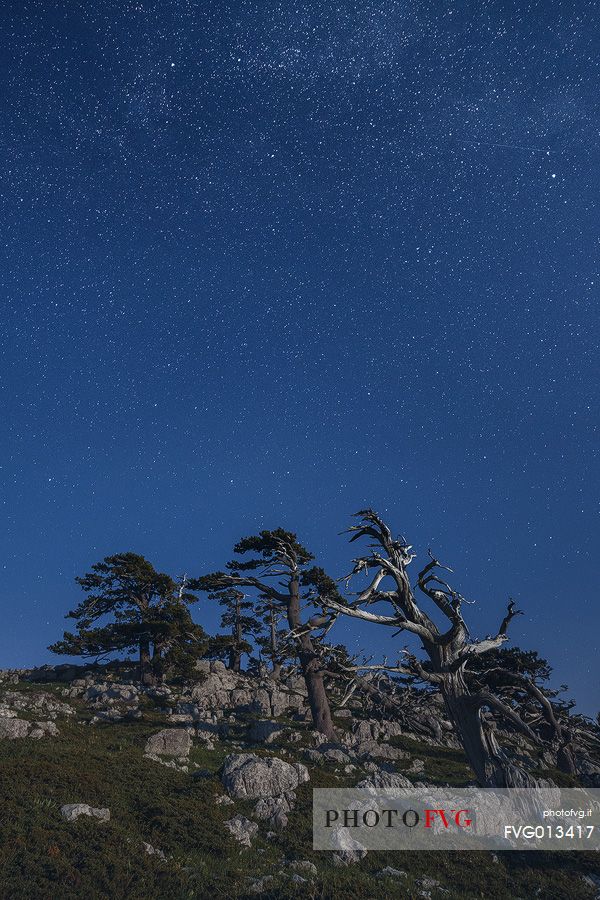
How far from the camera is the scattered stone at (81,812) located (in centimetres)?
1267

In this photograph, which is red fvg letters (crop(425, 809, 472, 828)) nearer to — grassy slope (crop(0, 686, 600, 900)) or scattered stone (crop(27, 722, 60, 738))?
grassy slope (crop(0, 686, 600, 900))

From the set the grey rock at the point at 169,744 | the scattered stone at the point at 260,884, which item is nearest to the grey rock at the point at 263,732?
the grey rock at the point at 169,744

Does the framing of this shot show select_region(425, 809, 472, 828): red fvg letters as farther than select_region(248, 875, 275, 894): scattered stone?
Yes

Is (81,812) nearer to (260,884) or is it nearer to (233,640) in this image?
(260,884)

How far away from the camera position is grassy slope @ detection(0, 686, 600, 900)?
33.5 feet

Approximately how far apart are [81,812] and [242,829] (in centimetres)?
415

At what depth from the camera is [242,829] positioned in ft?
45.8

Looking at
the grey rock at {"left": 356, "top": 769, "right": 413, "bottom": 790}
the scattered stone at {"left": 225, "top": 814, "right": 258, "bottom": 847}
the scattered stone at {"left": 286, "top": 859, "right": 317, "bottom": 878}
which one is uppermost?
the grey rock at {"left": 356, "top": 769, "right": 413, "bottom": 790}

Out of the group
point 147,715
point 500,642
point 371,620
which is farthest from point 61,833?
point 147,715

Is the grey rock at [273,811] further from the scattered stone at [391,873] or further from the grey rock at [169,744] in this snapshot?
the grey rock at [169,744]

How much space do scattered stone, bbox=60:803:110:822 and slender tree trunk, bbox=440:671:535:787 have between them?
9369 mm

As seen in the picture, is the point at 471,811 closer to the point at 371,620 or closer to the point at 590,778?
the point at 371,620

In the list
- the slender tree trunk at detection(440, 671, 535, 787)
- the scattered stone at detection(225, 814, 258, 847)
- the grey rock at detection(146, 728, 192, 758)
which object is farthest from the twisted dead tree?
the grey rock at detection(146, 728, 192, 758)

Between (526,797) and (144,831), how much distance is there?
32.0 ft
